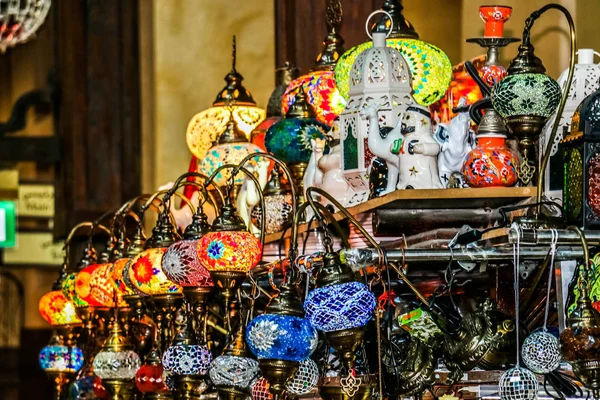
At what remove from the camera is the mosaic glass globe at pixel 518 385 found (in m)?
2.93

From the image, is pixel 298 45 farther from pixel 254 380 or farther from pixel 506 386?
pixel 506 386

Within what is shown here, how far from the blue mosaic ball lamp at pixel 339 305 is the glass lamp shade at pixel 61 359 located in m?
2.31

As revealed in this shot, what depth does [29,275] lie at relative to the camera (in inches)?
452

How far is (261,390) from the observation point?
3475 mm

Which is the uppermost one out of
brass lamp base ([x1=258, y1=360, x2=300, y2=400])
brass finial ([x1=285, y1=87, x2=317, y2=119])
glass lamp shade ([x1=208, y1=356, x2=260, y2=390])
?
brass finial ([x1=285, y1=87, x2=317, y2=119])

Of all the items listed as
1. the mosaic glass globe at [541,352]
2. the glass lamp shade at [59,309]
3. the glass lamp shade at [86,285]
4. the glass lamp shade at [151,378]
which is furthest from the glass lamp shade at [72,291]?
the mosaic glass globe at [541,352]

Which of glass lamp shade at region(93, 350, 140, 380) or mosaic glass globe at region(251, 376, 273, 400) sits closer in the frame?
mosaic glass globe at region(251, 376, 273, 400)

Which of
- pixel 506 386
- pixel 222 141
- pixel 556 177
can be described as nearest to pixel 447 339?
pixel 506 386

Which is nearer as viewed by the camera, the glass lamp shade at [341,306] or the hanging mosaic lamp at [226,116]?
the glass lamp shade at [341,306]

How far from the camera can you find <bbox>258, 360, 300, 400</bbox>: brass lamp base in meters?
3.11

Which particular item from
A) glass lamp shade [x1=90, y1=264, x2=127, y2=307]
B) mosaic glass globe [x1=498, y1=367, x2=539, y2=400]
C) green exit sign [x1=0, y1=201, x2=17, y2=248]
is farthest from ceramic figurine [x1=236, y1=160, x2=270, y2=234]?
green exit sign [x1=0, y1=201, x2=17, y2=248]

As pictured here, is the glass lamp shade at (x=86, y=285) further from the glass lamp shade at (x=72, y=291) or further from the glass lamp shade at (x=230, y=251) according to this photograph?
the glass lamp shade at (x=230, y=251)

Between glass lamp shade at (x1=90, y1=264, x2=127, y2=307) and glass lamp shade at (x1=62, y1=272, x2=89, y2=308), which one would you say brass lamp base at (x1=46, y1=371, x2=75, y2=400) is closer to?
glass lamp shade at (x1=62, y1=272, x2=89, y2=308)

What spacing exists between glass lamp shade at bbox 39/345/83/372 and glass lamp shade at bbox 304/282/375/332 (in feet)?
7.69
